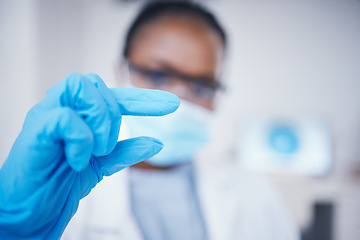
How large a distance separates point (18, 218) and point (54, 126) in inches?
5.3

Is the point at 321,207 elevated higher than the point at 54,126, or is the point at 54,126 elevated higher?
the point at 54,126

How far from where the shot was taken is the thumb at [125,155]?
0.38 m

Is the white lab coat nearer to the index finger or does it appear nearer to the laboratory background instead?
the index finger

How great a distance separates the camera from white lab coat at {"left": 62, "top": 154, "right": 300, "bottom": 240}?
2.32ft

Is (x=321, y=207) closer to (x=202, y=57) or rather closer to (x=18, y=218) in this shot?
(x=202, y=57)

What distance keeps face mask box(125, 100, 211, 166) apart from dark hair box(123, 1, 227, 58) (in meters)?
0.39

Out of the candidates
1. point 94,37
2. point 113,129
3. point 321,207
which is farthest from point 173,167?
point 94,37

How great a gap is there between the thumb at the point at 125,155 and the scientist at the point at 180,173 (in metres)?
0.38

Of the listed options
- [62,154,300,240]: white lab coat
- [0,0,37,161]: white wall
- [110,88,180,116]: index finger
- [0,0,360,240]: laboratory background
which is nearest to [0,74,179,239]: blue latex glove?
[110,88,180,116]: index finger

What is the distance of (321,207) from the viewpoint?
201 cm

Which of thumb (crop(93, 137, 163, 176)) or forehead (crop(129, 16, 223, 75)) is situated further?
forehead (crop(129, 16, 223, 75))

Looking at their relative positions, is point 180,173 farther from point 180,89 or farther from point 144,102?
point 144,102

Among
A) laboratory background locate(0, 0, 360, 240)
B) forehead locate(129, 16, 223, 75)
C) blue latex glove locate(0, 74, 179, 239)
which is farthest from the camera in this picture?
laboratory background locate(0, 0, 360, 240)

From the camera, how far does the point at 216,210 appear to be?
863mm
